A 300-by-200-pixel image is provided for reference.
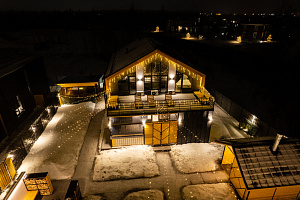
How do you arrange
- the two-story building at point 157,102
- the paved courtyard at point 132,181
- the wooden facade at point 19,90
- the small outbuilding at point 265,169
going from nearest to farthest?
1. the small outbuilding at point 265,169
2. the paved courtyard at point 132,181
3. the wooden facade at point 19,90
4. the two-story building at point 157,102

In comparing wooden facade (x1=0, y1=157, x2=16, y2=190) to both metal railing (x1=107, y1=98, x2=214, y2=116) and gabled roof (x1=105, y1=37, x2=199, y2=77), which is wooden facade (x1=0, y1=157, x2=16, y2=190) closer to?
metal railing (x1=107, y1=98, x2=214, y2=116)

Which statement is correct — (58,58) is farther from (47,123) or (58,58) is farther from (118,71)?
(118,71)

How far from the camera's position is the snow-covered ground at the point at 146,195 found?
11586mm

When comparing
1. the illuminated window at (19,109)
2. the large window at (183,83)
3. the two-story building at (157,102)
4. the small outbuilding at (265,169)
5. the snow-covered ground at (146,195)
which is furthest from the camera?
the large window at (183,83)

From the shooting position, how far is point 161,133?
52.4 feet

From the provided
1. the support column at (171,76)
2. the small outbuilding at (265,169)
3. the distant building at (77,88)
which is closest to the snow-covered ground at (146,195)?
the small outbuilding at (265,169)

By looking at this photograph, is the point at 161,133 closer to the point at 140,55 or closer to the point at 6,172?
the point at 140,55

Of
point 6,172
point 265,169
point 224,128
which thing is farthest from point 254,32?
point 6,172

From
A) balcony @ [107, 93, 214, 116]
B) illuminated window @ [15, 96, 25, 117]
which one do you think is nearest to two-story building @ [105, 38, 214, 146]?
balcony @ [107, 93, 214, 116]

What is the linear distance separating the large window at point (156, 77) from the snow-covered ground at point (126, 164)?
20.3 feet

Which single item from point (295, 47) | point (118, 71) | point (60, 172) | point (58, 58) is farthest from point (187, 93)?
point (58, 58)

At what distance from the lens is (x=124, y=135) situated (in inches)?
623

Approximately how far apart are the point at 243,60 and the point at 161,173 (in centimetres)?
3995

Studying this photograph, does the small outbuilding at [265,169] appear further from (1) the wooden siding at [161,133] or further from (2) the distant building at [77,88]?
(2) the distant building at [77,88]
